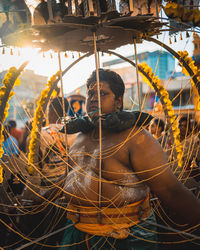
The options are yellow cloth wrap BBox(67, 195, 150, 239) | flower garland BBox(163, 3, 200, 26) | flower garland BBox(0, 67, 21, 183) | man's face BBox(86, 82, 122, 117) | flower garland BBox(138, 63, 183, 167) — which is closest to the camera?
flower garland BBox(163, 3, 200, 26)

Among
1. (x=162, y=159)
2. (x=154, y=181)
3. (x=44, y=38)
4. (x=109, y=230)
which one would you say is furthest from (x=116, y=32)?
(x=109, y=230)

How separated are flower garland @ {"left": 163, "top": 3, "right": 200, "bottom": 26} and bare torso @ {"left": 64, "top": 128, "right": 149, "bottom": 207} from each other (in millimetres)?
740

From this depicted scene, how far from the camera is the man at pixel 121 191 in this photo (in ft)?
4.25

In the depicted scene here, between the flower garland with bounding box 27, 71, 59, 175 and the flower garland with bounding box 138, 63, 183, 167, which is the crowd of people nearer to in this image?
the flower garland with bounding box 138, 63, 183, 167

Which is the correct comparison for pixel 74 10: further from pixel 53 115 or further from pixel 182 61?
pixel 53 115

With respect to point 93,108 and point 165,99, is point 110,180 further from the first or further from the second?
point 165,99

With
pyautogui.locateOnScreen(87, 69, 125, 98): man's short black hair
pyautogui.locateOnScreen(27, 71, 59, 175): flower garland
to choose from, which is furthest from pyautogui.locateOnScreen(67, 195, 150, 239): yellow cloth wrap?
pyautogui.locateOnScreen(27, 71, 59, 175): flower garland

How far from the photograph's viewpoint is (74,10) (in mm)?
1321

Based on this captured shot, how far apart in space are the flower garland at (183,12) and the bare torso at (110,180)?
74 centimetres

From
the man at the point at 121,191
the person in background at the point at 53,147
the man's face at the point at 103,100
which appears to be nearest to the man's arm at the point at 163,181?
the man at the point at 121,191

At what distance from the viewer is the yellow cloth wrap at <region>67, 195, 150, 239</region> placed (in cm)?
134

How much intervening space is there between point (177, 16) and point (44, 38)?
0.84m

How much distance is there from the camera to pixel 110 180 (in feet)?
4.46

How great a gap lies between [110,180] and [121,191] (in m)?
0.09
